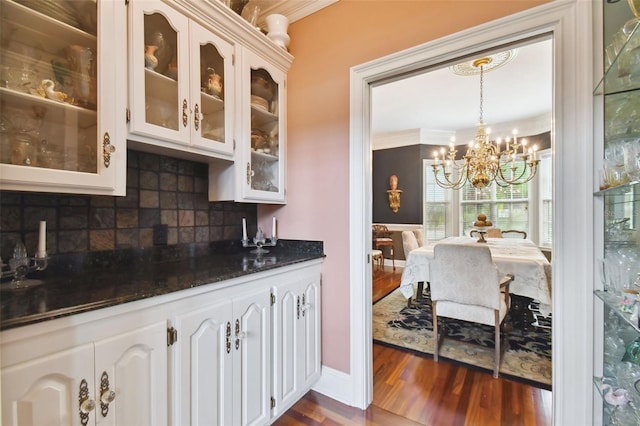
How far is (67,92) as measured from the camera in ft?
3.69

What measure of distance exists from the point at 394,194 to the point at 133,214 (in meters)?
5.05

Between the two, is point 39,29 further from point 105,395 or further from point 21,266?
point 105,395

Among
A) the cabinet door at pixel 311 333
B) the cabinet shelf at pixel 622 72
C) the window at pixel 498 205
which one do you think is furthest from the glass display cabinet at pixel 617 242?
the window at pixel 498 205

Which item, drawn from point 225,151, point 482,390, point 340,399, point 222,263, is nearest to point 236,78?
point 225,151

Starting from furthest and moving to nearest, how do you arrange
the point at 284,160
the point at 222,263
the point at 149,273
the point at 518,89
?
1. the point at 518,89
2. the point at 284,160
3. the point at 222,263
4. the point at 149,273

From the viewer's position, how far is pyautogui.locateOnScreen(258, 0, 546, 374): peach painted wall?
164 cm

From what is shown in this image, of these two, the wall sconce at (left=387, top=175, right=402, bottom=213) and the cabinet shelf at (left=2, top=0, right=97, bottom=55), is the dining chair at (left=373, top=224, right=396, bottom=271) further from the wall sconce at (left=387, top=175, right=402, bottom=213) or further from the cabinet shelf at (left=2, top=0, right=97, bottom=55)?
the cabinet shelf at (left=2, top=0, right=97, bottom=55)

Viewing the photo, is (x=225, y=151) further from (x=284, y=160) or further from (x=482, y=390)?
(x=482, y=390)

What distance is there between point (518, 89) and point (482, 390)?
3.64 metres

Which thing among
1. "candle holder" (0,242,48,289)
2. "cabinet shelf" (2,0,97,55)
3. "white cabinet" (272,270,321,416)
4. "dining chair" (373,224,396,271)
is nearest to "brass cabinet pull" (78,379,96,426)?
"candle holder" (0,242,48,289)

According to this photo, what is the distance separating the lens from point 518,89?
363 cm

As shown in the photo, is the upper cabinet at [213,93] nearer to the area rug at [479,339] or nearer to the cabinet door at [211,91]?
the cabinet door at [211,91]

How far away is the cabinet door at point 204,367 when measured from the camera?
3.53ft

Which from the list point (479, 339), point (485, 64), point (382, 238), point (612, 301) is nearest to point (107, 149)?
point (612, 301)
